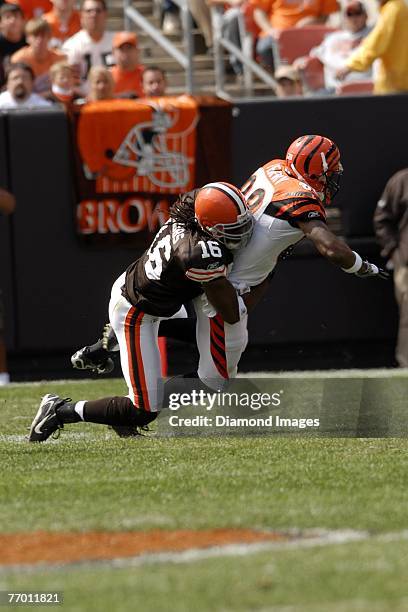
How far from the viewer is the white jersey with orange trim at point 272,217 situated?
6191mm

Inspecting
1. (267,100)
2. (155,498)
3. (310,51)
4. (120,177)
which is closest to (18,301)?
(120,177)

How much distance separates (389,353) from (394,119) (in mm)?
1926

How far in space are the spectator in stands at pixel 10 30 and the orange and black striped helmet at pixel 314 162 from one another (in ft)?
19.6

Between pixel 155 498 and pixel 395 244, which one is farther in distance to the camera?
pixel 395 244

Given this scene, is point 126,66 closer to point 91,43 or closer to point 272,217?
point 91,43

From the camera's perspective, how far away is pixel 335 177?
656 centimetres

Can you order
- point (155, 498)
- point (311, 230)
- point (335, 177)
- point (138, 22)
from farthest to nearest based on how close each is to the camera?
point (138, 22) → point (335, 177) → point (311, 230) → point (155, 498)

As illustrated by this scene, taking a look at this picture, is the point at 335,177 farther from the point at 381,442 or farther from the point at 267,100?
the point at 267,100

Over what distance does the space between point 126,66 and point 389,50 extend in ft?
7.58

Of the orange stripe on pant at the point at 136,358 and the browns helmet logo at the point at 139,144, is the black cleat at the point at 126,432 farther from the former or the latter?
the browns helmet logo at the point at 139,144

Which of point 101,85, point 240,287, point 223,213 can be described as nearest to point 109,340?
point 240,287

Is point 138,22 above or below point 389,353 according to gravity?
above

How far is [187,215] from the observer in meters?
6.31

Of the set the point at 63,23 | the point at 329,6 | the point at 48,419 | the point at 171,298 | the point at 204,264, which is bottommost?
the point at 48,419
